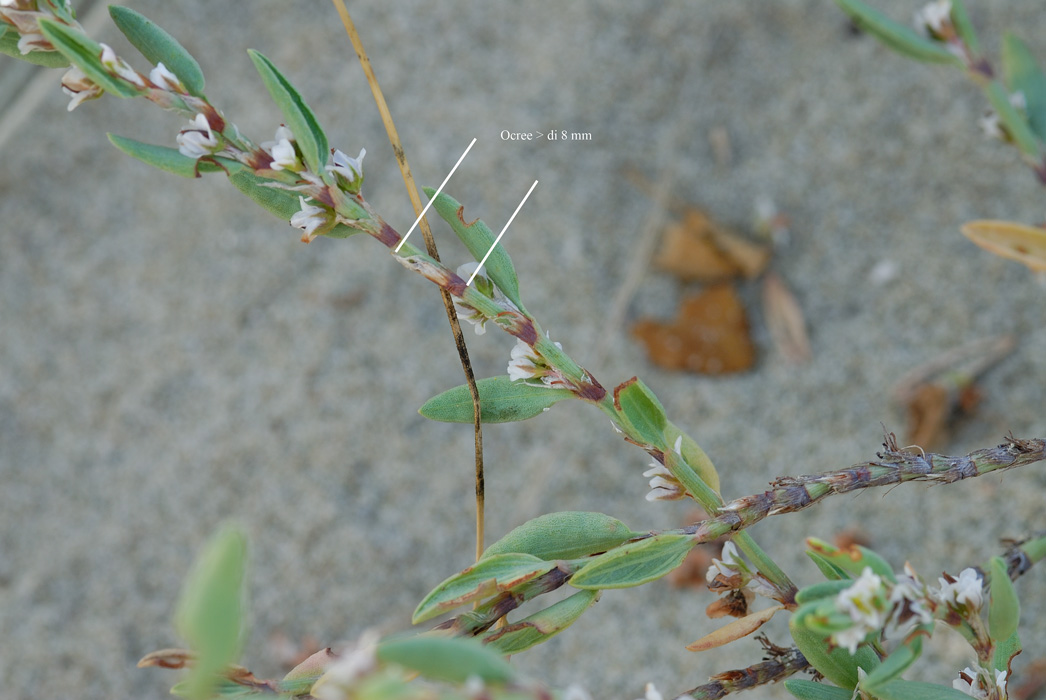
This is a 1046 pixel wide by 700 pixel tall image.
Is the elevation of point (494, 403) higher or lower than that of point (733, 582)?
higher

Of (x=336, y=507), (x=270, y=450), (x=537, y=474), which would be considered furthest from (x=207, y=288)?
(x=537, y=474)

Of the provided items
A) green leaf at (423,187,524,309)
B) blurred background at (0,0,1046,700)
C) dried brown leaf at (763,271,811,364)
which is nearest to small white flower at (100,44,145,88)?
green leaf at (423,187,524,309)

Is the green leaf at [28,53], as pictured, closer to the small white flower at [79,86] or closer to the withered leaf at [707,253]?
the small white flower at [79,86]

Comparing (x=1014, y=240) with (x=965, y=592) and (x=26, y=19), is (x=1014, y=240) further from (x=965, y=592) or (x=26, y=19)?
(x=26, y=19)

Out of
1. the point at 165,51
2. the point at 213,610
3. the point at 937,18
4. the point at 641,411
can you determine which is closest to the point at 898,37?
the point at 937,18

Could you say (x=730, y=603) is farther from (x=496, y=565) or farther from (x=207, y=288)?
(x=207, y=288)

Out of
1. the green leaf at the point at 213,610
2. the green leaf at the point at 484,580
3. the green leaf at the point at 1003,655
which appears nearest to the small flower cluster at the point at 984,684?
the green leaf at the point at 1003,655

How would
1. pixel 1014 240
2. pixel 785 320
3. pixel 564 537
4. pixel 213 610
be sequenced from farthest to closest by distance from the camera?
pixel 785 320, pixel 1014 240, pixel 564 537, pixel 213 610
